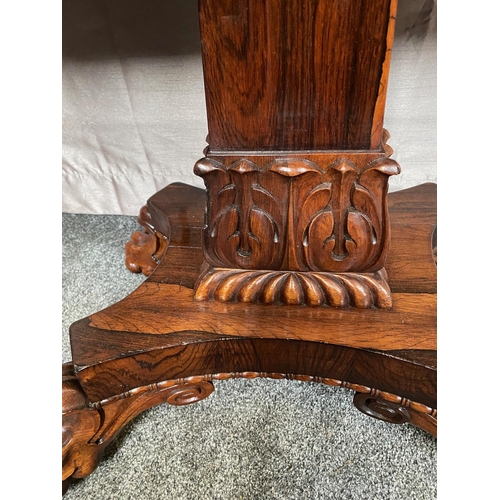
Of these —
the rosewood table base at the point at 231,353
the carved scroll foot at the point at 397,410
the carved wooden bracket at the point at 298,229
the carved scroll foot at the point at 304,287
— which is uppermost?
the carved wooden bracket at the point at 298,229

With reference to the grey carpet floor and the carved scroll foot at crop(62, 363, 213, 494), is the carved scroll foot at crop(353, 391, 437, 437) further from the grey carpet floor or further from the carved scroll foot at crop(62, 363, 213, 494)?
the carved scroll foot at crop(62, 363, 213, 494)

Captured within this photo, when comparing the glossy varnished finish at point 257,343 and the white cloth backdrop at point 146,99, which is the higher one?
the white cloth backdrop at point 146,99

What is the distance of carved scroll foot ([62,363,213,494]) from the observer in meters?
0.52

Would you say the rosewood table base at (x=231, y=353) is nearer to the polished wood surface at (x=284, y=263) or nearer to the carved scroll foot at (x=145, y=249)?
the polished wood surface at (x=284, y=263)

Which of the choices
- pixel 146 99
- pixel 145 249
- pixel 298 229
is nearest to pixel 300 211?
pixel 298 229

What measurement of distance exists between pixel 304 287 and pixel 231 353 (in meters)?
0.10

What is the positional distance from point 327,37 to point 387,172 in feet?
0.42

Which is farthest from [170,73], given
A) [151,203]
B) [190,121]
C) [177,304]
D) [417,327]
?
[417,327]

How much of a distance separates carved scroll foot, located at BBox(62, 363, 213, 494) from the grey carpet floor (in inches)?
1.9

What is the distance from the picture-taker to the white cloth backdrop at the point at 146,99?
31.9 inches

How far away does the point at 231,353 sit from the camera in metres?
0.52

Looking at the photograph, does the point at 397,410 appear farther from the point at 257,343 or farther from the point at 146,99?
the point at 146,99

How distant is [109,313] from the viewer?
0.56m

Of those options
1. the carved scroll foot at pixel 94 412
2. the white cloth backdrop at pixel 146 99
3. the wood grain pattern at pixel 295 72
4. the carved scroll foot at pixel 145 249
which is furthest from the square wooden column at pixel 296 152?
the white cloth backdrop at pixel 146 99
